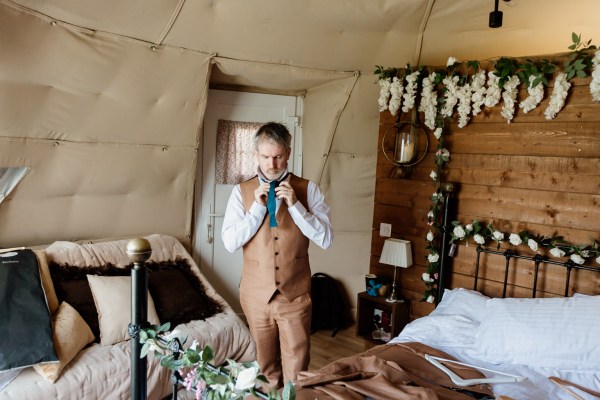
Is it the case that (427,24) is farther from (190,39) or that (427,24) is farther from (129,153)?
(129,153)

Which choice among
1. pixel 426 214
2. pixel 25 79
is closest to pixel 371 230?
pixel 426 214

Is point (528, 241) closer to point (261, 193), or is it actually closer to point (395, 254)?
point (395, 254)

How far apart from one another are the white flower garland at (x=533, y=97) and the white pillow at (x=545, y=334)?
43.3 inches

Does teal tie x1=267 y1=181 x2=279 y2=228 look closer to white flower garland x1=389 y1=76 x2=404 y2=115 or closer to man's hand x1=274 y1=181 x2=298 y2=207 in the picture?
man's hand x1=274 y1=181 x2=298 y2=207

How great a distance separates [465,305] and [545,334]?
0.49 m

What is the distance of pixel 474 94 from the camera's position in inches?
120

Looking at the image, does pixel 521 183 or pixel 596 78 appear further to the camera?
pixel 521 183

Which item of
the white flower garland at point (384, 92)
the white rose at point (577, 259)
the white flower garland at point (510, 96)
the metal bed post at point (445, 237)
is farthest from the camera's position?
the white flower garland at point (384, 92)

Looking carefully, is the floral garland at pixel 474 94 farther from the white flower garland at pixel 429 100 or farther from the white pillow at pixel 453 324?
the white pillow at pixel 453 324

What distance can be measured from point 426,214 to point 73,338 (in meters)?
2.30

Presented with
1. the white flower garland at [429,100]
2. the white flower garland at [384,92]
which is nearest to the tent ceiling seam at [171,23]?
the white flower garland at [384,92]

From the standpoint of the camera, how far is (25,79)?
2.53m

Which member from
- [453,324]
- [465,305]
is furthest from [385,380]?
[465,305]

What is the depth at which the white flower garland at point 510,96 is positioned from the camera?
2859 millimetres
